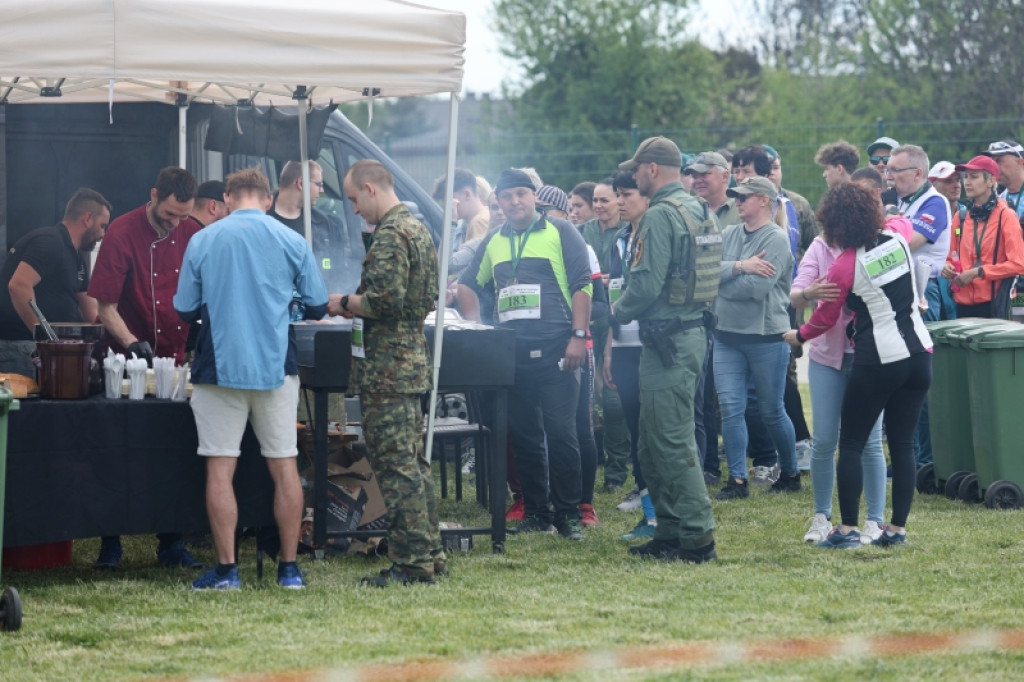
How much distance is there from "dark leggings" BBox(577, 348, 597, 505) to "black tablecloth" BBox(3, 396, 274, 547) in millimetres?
1984

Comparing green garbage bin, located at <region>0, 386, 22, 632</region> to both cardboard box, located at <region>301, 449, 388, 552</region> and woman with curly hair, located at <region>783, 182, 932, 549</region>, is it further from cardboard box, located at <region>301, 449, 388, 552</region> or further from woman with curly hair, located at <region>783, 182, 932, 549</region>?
woman with curly hair, located at <region>783, 182, 932, 549</region>

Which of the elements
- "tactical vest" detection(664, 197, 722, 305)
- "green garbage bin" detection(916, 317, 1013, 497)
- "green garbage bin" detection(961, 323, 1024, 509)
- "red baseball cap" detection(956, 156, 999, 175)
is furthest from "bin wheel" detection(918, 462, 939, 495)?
"tactical vest" detection(664, 197, 722, 305)

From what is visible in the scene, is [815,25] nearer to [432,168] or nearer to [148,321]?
[432,168]

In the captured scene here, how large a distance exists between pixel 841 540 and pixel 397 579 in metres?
2.16

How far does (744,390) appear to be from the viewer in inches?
321

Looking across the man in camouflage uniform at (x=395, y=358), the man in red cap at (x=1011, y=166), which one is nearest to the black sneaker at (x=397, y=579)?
the man in camouflage uniform at (x=395, y=358)

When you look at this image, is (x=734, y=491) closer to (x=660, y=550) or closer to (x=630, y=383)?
(x=630, y=383)

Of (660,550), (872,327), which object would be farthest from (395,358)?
(872,327)

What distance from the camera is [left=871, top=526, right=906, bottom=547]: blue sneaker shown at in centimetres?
657

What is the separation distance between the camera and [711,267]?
6.32 metres

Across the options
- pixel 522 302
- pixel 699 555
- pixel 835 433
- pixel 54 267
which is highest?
pixel 54 267

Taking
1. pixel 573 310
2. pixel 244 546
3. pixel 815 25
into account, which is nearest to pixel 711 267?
pixel 573 310

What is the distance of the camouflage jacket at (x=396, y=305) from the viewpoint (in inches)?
224

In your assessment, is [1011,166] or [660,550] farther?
[1011,166]
